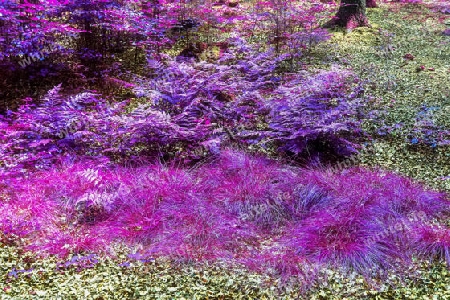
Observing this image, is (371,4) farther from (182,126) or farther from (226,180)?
(226,180)

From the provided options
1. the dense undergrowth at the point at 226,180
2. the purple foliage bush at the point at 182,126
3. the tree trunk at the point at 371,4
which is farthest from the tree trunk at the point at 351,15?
the purple foliage bush at the point at 182,126

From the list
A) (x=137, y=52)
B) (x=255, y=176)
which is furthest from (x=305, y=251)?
(x=137, y=52)

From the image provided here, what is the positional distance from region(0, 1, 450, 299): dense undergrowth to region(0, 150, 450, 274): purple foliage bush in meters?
0.02

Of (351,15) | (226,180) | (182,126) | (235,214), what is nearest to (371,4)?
(351,15)

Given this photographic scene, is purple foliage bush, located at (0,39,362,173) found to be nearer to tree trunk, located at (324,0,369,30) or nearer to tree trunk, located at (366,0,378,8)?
tree trunk, located at (324,0,369,30)

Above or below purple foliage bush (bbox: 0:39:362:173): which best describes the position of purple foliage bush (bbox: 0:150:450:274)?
below

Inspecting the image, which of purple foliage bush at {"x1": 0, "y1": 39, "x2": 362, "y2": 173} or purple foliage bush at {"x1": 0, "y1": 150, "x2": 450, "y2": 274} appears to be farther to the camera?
purple foliage bush at {"x1": 0, "y1": 39, "x2": 362, "y2": 173}

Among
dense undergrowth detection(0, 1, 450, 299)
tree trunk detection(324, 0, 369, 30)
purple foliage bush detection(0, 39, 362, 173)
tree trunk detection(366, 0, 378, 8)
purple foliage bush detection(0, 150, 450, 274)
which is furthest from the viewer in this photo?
tree trunk detection(366, 0, 378, 8)

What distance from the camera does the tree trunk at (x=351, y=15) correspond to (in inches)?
338

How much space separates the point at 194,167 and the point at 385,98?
334 centimetres

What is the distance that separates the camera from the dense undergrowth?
315 centimetres

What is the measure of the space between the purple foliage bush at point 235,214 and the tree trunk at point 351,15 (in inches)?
200

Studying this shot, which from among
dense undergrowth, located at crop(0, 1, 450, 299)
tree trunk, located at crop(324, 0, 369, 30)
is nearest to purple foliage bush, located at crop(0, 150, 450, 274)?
dense undergrowth, located at crop(0, 1, 450, 299)

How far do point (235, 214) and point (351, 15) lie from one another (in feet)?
21.0
